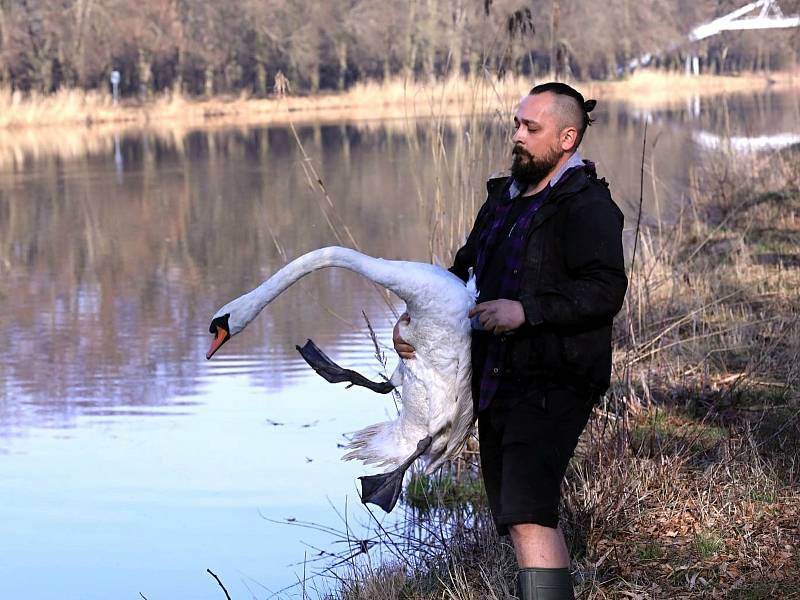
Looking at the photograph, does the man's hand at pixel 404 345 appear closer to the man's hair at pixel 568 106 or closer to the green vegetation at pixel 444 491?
the man's hair at pixel 568 106

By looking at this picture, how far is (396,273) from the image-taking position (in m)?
3.76

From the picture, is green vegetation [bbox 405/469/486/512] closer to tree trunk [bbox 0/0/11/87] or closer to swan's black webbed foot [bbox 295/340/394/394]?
swan's black webbed foot [bbox 295/340/394/394]

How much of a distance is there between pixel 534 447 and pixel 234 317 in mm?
1073

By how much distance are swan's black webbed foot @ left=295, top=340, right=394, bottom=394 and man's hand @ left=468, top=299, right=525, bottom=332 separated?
27.5 inches

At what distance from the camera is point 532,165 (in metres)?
3.57

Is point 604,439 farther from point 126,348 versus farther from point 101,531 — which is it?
point 126,348

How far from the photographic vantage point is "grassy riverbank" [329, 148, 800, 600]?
4312mm

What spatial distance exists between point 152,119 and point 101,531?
36989 mm

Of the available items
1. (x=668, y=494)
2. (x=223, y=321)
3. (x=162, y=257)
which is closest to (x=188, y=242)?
(x=162, y=257)

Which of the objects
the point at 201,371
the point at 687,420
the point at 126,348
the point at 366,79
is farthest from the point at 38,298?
the point at 366,79

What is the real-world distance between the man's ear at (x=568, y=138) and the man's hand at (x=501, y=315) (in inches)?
18.5

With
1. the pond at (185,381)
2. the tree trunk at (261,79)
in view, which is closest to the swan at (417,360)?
the pond at (185,381)

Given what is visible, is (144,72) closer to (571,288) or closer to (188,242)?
(188,242)

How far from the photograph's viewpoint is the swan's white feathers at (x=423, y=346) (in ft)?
12.3
